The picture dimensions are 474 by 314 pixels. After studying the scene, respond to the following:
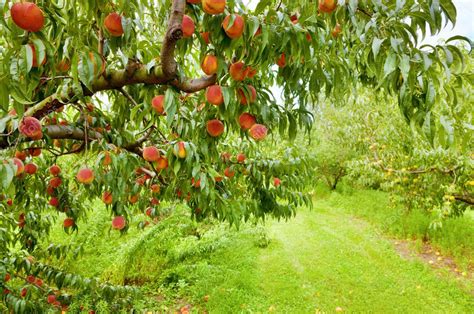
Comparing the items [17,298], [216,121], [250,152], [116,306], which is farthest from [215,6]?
[116,306]

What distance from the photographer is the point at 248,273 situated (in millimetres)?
5805

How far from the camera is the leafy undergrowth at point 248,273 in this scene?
4.99 m

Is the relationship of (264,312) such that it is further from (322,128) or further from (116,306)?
(322,128)

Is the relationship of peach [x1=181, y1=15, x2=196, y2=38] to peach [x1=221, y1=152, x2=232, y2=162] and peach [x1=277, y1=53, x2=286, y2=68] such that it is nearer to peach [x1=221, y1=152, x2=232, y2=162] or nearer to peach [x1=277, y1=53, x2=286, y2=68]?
peach [x1=277, y1=53, x2=286, y2=68]

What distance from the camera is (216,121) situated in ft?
4.99

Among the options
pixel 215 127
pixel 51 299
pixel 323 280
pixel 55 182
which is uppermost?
pixel 215 127

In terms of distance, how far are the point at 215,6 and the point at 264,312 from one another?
175 inches

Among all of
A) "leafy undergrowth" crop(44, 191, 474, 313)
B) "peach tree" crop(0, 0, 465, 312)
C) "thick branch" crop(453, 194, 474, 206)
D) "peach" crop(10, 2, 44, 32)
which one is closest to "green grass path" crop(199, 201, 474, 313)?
"leafy undergrowth" crop(44, 191, 474, 313)

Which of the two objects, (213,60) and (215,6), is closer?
(215,6)

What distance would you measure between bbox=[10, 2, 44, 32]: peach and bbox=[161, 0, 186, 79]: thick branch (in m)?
0.33

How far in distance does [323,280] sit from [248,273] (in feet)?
3.88

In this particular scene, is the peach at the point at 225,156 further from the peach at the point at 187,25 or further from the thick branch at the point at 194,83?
the peach at the point at 187,25

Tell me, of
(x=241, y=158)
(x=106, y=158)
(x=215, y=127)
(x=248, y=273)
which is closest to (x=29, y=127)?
(x=106, y=158)

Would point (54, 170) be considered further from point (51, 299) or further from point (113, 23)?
point (113, 23)
